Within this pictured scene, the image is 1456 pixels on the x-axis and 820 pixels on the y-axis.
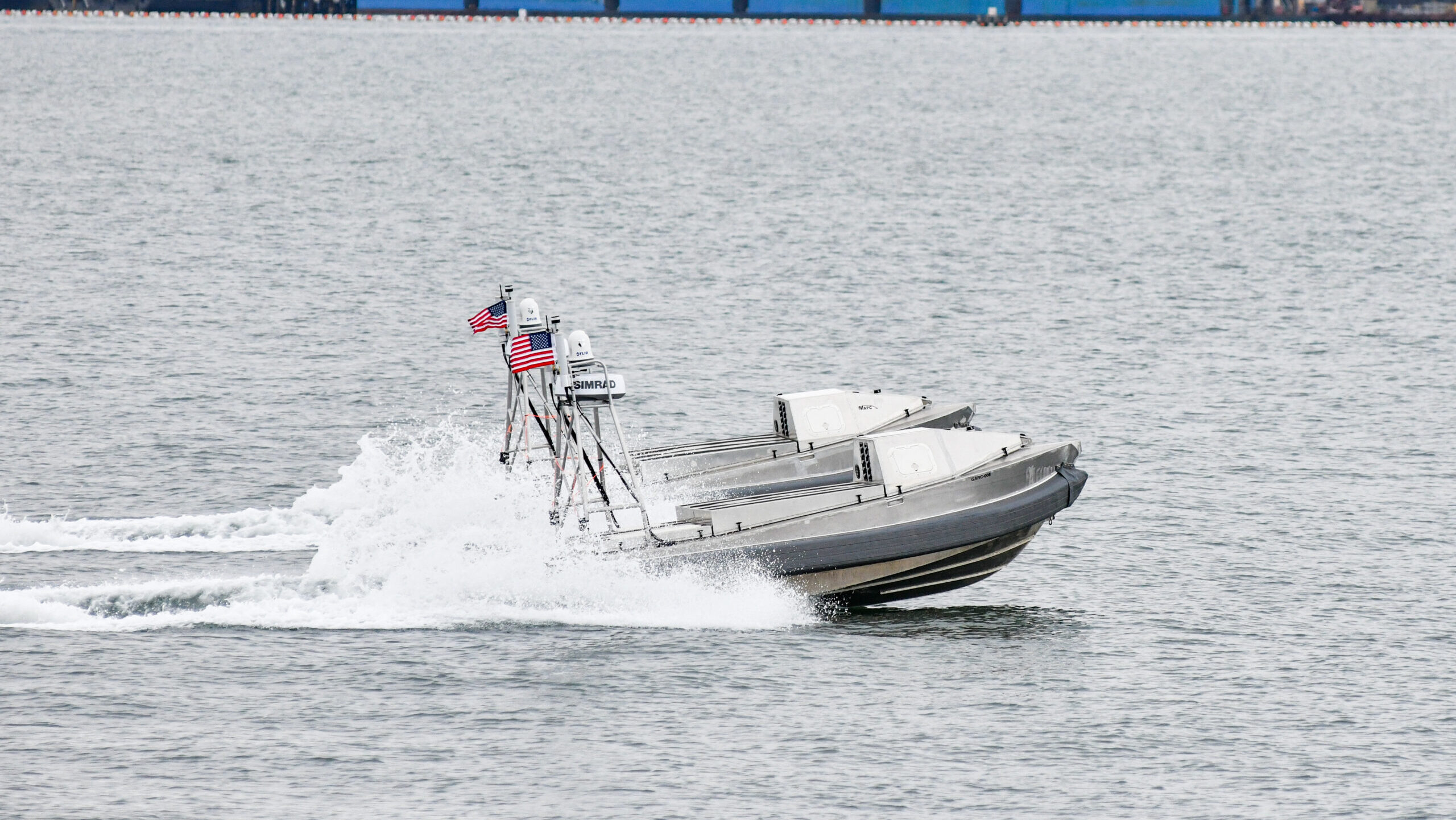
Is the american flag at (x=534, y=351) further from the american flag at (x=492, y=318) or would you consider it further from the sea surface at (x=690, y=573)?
the sea surface at (x=690, y=573)

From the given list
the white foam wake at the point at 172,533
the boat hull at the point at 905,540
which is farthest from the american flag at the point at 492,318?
the white foam wake at the point at 172,533

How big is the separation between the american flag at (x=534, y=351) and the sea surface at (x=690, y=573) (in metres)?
3.18

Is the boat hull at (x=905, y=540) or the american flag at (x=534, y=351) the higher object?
the american flag at (x=534, y=351)

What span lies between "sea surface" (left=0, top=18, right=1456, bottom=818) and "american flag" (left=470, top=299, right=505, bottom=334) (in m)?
3.56

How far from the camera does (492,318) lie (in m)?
31.3

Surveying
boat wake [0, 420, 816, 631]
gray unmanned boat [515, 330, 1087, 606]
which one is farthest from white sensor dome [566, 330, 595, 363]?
boat wake [0, 420, 816, 631]

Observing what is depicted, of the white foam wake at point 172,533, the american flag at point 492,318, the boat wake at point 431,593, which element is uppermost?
the american flag at point 492,318

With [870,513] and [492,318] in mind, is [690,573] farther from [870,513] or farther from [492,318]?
[492,318]

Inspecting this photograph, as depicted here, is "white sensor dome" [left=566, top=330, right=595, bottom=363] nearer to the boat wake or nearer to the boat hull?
the boat wake

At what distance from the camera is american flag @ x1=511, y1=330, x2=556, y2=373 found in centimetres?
2930

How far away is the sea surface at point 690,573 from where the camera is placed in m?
24.6

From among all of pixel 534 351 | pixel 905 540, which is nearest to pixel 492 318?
pixel 534 351

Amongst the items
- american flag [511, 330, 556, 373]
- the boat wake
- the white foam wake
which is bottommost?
the boat wake

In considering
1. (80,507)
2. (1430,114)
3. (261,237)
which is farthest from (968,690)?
(1430,114)
